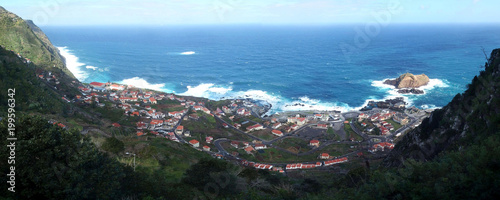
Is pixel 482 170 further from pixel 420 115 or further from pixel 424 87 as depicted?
pixel 424 87

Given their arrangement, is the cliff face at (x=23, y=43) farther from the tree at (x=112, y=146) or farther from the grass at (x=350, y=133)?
the grass at (x=350, y=133)

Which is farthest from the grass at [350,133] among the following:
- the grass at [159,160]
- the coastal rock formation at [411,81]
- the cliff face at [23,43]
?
the cliff face at [23,43]

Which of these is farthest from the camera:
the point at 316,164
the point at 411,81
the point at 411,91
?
the point at 411,81

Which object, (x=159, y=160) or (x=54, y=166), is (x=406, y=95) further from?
(x=54, y=166)

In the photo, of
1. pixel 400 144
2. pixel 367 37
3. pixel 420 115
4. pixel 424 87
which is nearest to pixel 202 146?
pixel 400 144

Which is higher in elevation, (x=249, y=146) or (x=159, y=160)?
(x=159, y=160)

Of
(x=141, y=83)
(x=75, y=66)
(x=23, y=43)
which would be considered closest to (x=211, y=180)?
(x=141, y=83)
